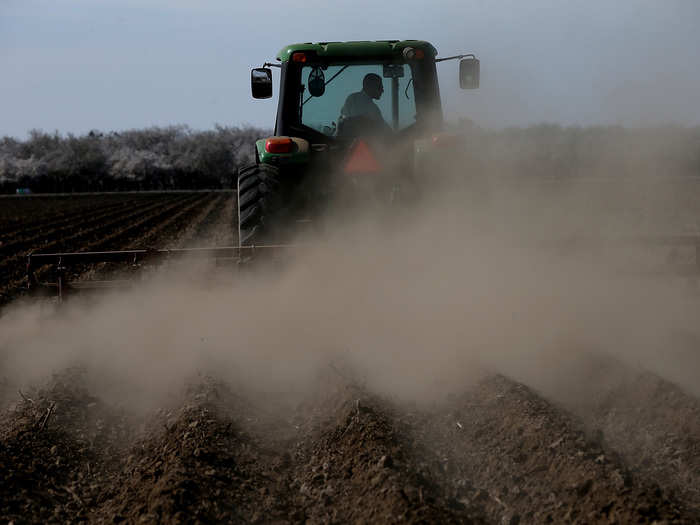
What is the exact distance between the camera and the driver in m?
6.69

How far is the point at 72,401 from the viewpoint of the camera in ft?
14.9

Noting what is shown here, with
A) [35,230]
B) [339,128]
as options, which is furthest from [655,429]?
[35,230]

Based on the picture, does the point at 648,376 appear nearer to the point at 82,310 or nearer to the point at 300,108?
the point at 300,108

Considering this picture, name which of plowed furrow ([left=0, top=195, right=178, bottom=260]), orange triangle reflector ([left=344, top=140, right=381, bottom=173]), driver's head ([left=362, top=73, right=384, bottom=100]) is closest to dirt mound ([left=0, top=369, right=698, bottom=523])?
orange triangle reflector ([left=344, top=140, right=381, bottom=173])

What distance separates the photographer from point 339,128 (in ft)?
22.0

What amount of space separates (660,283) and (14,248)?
1138cm

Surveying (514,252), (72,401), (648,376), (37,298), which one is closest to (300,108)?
(514,252)

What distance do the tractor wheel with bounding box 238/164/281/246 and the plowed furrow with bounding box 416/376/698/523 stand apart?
2660 mm

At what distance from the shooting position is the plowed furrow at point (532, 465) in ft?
9.29

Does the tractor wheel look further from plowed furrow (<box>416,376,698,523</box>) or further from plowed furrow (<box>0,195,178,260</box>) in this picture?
plowed furrow (<box>0,195,178,260</box>)

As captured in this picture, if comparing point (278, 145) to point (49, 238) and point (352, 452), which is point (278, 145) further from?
point (49, 238)

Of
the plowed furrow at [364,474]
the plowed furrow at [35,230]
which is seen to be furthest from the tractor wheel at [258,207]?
the plowed furrow at [35,230]

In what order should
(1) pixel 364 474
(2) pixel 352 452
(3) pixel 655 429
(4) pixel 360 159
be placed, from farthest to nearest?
(4) pixel 360 159 < (3) pixel 655 429 < (2) pixel 352 452 < (1) pixel 364 474

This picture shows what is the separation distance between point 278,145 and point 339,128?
643 mm
